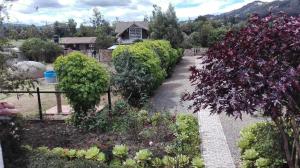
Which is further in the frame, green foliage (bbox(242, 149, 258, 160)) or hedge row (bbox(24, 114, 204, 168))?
green foliage (bbox(242, 149, 258, 160))

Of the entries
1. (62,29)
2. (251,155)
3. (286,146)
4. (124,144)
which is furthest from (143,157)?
(62,29)

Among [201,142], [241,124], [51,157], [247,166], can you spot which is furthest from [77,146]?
[241,124]

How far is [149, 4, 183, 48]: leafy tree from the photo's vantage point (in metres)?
31.2

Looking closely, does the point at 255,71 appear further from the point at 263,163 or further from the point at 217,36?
the point at 217,36

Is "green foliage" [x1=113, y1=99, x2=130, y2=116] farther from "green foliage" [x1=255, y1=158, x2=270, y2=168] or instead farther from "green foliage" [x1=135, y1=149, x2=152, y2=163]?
"green foliage" [x1=255, y1=158, x2=270, y2=168]

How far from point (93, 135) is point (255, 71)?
5.53 metres

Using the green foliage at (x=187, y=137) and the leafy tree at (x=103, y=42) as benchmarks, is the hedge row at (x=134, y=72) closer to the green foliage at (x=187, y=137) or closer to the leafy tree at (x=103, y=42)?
the green foliage at (x=187, y=137)

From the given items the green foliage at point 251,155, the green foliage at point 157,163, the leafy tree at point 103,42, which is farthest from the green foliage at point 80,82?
the leafy tree at point 103,42

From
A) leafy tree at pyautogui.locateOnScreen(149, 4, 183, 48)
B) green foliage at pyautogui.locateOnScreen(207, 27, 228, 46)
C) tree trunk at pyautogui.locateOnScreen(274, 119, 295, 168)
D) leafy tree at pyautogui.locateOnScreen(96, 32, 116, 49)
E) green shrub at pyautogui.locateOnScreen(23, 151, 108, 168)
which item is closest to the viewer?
tree trunk at pyautogui.locateOnScreen(274, 119, 295, 168)

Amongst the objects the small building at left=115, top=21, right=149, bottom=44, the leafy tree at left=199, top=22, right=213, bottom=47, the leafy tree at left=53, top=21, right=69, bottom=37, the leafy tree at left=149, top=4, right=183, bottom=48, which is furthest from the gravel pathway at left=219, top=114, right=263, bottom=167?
the leafy tree at left=53, top=21, right=69, bottom=37

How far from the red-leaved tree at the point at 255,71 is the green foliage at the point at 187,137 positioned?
2.64 metres

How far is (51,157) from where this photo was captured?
6117mm

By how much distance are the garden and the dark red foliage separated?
232 centimetres

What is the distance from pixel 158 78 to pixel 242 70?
36.3 ft
